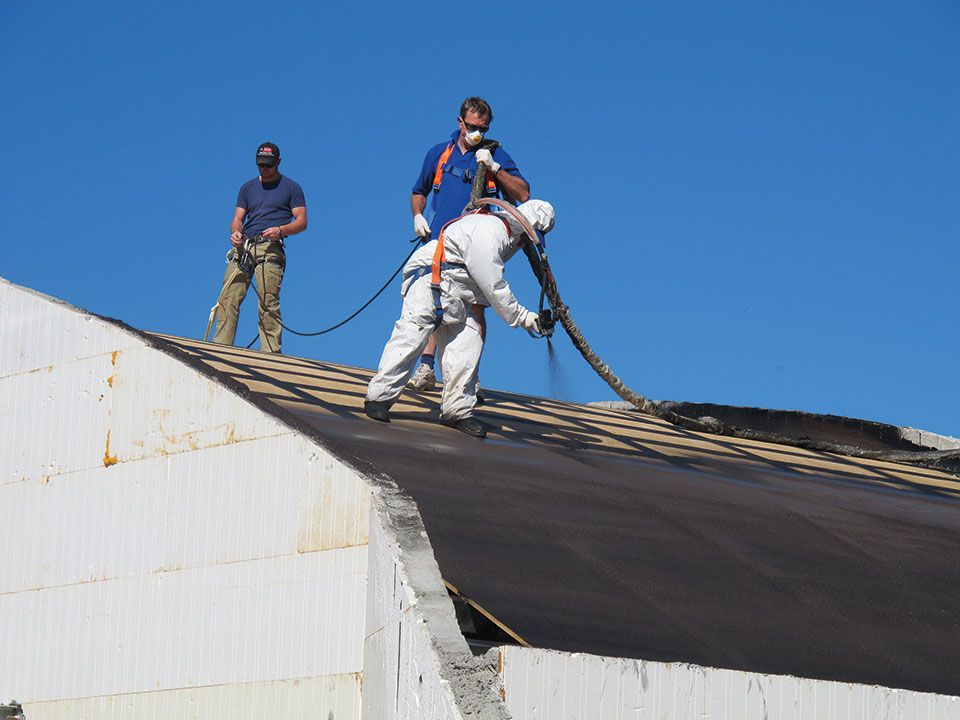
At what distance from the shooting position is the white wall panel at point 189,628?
472 cm

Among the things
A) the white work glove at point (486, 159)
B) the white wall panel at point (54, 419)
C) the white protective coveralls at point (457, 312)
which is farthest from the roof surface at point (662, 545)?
the white work glove at point (486, 159)

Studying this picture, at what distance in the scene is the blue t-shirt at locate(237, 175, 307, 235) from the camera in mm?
11438

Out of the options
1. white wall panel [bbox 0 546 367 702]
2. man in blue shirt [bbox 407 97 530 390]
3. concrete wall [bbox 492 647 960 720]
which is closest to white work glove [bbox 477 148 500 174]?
man in blue shirt [bbox 407 97 530 390]

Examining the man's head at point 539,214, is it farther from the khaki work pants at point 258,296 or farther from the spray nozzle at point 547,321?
the khaki work pants at point 258,296

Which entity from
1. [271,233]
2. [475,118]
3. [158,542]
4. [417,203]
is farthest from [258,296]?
[158,542]

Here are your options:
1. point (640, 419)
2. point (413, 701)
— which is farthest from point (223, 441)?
point (640, 419)

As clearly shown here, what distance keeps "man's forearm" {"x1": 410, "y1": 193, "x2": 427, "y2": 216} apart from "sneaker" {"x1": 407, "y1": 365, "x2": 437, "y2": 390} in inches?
44.2

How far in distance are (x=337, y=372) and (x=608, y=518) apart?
410 centimetres

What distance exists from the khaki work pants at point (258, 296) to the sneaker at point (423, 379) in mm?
2815

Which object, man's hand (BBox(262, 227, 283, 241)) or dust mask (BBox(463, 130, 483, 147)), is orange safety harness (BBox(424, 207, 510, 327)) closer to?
dust mask (BBox(463, 130, 483, 147))

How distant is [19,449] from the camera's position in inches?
264

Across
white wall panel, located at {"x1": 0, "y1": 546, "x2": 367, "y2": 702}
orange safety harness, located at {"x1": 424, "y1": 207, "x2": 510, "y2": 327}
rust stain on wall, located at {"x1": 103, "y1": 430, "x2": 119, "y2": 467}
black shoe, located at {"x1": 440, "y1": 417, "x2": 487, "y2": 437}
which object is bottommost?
white wall panel, located at {"x1": 0, "y1": 546, "x2": 367, "y2": 702}

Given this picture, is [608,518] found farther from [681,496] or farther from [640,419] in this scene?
[640,419]

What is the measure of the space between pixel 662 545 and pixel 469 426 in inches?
69.0
